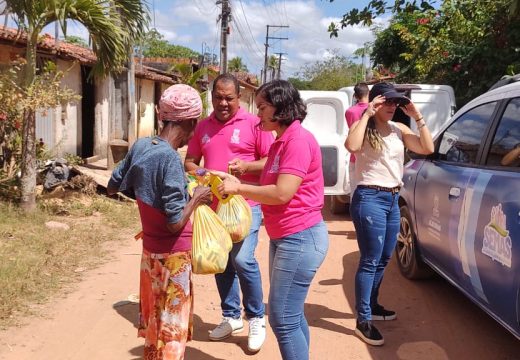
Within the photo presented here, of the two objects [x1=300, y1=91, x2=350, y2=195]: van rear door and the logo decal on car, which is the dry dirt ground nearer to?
the logo decal on car

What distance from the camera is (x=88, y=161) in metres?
13.1

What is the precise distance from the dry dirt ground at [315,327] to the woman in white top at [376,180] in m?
0.30

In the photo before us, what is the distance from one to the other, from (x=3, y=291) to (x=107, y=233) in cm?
239

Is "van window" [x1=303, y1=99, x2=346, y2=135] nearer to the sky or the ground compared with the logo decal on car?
nearer to the sky

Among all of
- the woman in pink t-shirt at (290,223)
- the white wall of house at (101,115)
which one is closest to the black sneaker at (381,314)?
the woman in pink t-shirt at (290,223)

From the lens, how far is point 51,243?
236 inches

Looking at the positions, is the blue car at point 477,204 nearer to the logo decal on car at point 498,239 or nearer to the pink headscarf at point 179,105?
the logo decal on car at point 498,239

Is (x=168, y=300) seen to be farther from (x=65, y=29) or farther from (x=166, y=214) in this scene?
(x=65, y=29)

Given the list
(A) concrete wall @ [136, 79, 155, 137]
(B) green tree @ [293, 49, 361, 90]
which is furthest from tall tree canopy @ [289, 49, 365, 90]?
(A) concrete wall @ [136, 79, 155, 137]

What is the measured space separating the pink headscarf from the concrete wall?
618 inches

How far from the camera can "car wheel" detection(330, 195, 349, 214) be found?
8.24 m

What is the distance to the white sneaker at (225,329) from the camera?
379cm

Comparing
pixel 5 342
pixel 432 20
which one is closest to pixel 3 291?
pixel 5 342

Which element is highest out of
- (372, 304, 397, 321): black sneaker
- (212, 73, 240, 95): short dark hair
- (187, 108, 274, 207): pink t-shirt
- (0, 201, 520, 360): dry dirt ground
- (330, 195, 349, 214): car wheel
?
(212, 73, 240, 95): short dark hair
